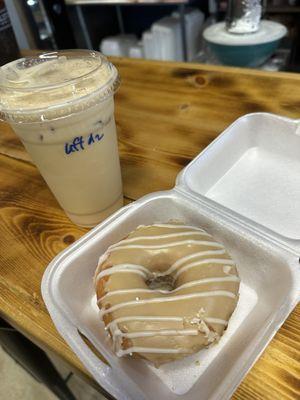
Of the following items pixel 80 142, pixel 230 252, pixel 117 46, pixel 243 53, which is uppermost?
pixel 80 142

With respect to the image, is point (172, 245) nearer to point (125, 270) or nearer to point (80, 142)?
point (125, 270)

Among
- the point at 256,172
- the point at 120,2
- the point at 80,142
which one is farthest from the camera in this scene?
the point at 120,2

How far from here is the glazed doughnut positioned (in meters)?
0.42

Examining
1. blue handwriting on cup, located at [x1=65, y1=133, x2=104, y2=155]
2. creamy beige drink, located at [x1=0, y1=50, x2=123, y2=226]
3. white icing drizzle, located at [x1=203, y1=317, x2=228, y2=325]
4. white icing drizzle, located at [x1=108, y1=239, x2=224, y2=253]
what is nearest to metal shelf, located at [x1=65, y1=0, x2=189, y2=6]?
creamy beige drink, located at [x1=0, y1=50, x2=123, y2=226]

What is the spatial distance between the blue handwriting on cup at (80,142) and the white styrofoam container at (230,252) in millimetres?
129

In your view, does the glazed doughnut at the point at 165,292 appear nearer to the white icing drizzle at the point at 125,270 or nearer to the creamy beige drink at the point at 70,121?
the white icing drizzle at the point at 125,270

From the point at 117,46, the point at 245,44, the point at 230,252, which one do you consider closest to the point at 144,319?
the point at 230,252

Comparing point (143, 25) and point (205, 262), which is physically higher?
point (205, 262)

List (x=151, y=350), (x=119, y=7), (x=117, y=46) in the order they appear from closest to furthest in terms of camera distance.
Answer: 1. (x=151, y=350)
2. (x=117, y=46)
3. (x=119, y=7)

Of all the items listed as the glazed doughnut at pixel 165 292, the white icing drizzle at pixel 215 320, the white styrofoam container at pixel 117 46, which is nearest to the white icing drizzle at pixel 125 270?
the glazed doughnut at pixel 165 292

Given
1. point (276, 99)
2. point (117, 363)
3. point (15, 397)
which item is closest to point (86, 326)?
point (117, 363)

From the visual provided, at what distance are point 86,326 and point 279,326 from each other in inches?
10.7

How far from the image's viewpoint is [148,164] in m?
0.77

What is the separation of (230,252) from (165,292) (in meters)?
0.16
